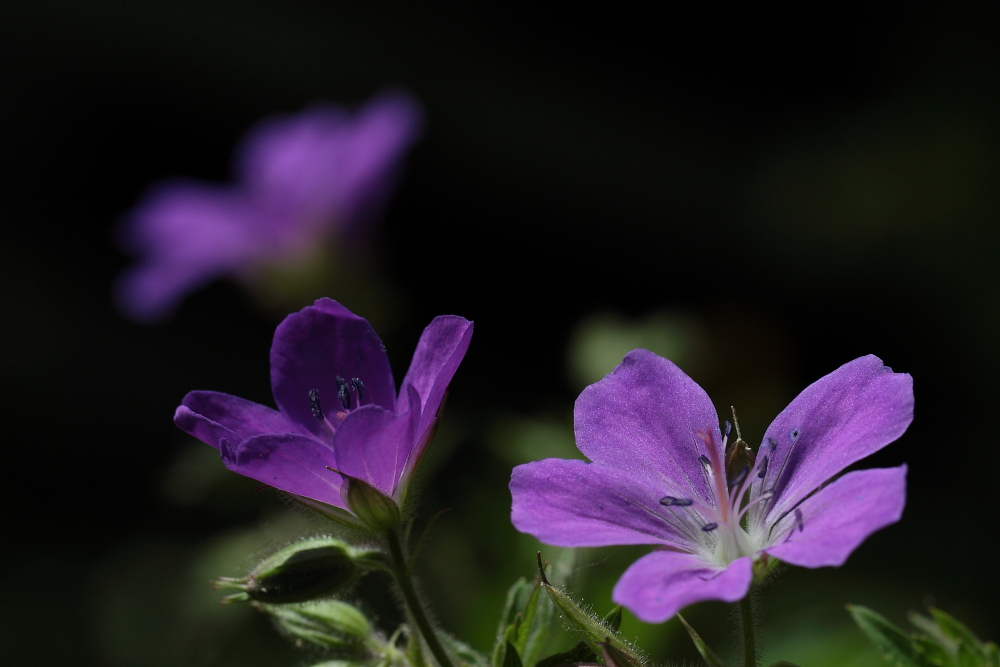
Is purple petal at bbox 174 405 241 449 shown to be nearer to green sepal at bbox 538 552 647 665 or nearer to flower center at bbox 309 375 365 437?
flower center at bbox 309 375 365 437

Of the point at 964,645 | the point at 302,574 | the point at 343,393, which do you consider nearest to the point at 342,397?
the point at 343,393

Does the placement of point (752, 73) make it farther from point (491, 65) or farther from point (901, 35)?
point (491, 65)

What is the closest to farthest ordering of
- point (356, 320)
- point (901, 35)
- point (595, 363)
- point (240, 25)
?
point (356, 320), point (595, 363), point (901, 35), point (240, 25)

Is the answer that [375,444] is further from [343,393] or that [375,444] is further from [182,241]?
[182,241]

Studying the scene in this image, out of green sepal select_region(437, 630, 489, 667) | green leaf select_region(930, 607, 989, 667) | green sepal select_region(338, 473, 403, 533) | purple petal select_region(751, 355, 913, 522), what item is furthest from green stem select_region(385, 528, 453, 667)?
green leaf select_region(930, 607, 989, 667)

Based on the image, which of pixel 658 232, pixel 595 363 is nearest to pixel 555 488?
pixel 595 363

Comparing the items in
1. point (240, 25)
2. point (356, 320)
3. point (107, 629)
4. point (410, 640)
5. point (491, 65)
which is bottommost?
point (107, 629)
